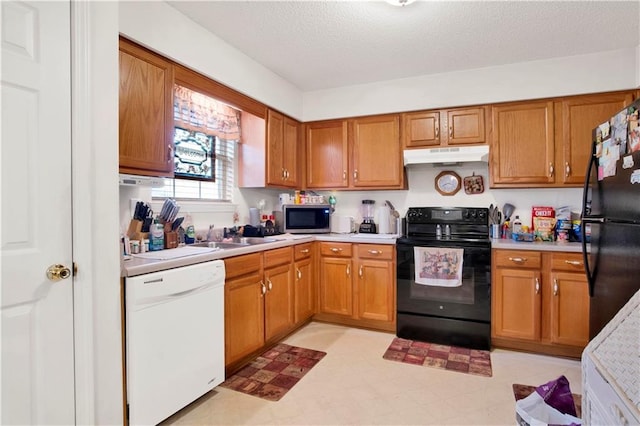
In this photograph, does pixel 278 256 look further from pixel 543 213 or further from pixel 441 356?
pixel 543 213

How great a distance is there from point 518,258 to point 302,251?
1854mm

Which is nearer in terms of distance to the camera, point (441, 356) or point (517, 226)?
point (441, 356)

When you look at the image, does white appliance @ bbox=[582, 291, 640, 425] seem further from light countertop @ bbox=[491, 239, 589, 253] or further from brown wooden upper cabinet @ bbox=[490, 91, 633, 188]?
brown wooden upper cabinet @ bbox=[490, 91, 633, 188]

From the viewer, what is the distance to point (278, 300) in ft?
9.44

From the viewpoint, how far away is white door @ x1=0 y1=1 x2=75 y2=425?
1.29 meters

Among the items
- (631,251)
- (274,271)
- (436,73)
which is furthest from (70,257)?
(436,73)

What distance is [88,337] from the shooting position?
1.50m

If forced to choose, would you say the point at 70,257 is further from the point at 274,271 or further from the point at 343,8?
the point at 343,8

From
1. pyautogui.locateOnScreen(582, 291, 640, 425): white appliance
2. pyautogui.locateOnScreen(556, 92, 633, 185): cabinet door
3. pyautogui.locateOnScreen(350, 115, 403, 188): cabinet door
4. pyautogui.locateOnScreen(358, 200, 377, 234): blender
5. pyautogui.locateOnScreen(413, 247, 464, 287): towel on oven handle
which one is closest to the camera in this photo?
pyautogui.locateOnScreen(582, 291, 640, 425): white appliance

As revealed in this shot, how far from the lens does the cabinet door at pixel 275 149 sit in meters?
3.24

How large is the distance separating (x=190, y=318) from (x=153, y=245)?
610mm

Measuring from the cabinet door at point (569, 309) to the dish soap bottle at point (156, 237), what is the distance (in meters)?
2.94

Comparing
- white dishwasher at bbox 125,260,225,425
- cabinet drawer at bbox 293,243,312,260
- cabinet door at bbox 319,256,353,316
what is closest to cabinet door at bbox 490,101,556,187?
cabinet door at bbox 319,256,353,316

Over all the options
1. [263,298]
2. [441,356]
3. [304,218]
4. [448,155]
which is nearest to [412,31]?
[448,155]
